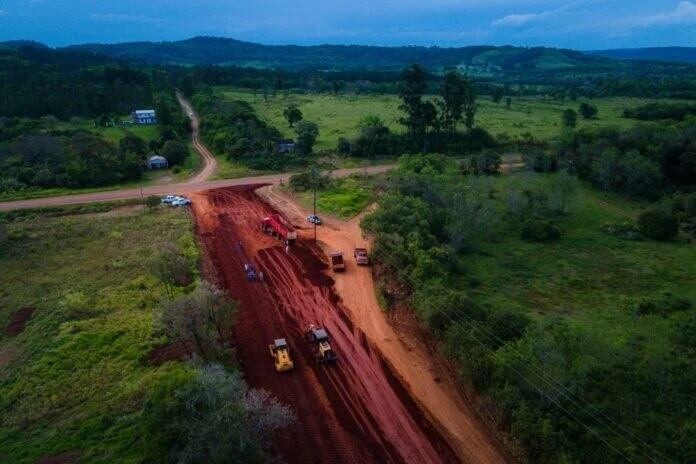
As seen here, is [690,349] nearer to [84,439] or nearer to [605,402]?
[605,402]

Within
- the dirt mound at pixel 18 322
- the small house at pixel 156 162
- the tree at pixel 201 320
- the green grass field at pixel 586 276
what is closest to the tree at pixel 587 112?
the green grass field at pixel 586 276

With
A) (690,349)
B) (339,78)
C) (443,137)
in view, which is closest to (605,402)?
(690,349)

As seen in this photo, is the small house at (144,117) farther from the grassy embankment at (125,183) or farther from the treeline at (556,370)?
the treeline at (556,370)

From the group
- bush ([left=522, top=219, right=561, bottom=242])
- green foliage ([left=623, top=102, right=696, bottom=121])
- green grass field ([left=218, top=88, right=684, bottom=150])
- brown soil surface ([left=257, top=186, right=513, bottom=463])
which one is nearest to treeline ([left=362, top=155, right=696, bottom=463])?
brown soil surface ([left=257, top=186, right=513, bottom=463])

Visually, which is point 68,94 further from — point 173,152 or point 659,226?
point 659,226

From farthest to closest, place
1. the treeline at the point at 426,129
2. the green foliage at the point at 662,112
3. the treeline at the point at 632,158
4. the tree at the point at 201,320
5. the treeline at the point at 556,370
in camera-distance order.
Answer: the green foliage at the point at 662,112 < the treeline at the point at 426,129 < the treeline at the point at 632,158 < the tree at the point at 201,320 < the treeline at the point at 556,370
